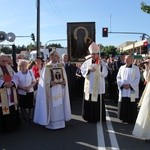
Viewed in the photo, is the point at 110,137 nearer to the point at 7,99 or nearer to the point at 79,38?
the point at 7,99

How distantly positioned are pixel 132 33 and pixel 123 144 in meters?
38.3

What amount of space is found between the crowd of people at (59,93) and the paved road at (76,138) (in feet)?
0.93

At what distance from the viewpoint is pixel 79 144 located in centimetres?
820

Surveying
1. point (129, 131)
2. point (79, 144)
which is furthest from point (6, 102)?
point (129, 131)

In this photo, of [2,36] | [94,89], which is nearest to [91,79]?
[94,89]

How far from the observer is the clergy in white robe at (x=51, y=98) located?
9867 millimetres

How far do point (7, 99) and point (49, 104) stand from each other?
3.65 ft

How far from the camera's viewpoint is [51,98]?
9930 mm

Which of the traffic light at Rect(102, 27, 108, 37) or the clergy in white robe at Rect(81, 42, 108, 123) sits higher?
the traffic light at Rect(102, 27, 108, 37)

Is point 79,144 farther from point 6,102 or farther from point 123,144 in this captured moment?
point 6,102

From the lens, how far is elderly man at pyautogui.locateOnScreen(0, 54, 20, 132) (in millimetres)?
9555

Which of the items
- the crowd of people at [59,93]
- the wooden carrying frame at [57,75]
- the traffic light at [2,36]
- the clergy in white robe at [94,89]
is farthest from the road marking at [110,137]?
the traffic light at [2,36]

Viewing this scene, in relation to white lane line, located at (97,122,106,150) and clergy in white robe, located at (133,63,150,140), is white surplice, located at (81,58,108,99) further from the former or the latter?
clergy in white robe, located at (133,63,150,140)

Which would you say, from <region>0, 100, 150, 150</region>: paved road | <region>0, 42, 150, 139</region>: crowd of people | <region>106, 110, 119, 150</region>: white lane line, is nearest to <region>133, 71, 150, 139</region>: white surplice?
<region>0, 42, 150, 139</region>: crowd of people
